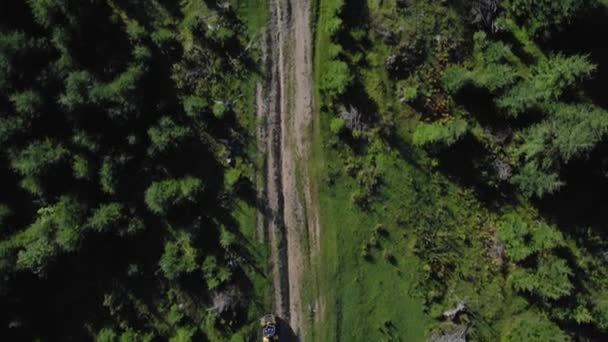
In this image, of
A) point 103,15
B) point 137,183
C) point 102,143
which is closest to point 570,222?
point 137,183

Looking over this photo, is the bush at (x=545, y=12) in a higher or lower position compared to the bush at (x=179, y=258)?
higher

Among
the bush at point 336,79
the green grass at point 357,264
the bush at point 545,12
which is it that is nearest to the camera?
the bush at point 545,12

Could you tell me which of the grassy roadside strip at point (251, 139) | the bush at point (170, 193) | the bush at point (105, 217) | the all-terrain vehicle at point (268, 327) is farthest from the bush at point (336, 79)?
the bush at point (105, 217)

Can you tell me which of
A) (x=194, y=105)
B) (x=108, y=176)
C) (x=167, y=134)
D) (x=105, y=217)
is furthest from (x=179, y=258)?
(x=194, y=105)

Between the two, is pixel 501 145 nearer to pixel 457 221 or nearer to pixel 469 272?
pixel 457 221

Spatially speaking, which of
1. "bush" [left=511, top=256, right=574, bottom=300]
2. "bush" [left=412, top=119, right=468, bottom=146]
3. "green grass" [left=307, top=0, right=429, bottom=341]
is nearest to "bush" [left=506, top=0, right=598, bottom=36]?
"bush" [left=412, top=119, right=468, bottom=146]

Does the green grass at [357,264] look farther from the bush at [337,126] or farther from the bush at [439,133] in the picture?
the bush at [439,133]

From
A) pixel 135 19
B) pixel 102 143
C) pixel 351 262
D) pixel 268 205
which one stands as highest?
pixel 135 19
